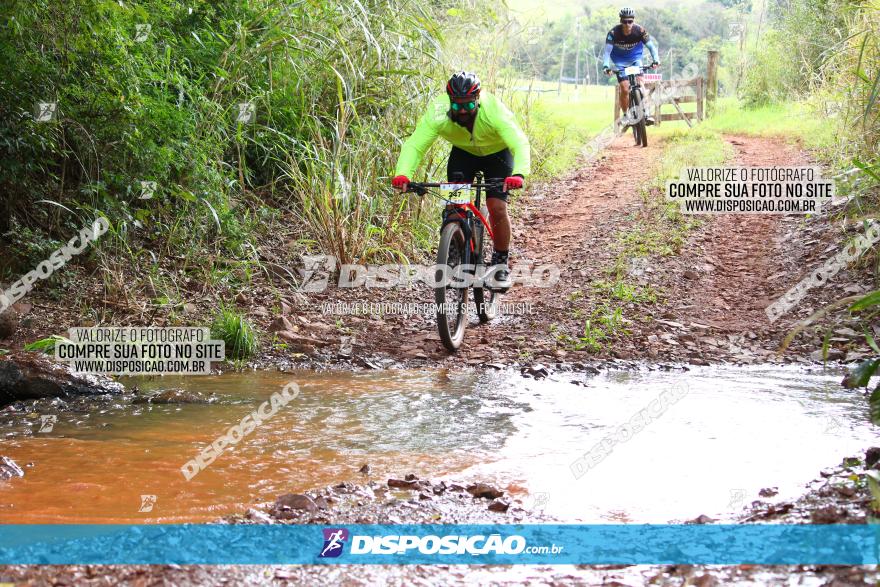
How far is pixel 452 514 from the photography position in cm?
329

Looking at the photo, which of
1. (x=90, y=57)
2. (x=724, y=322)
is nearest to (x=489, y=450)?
(x=724, y=322)

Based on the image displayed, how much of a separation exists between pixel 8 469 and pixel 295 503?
1.46 metres

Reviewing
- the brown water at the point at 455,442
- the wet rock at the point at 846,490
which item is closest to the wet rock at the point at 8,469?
the brown water at the point at 455,442

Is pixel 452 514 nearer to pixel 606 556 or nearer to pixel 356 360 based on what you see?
pixel 606 556

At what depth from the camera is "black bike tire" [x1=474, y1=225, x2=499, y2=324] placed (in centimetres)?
678

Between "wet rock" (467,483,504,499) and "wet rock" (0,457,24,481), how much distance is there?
2048mm

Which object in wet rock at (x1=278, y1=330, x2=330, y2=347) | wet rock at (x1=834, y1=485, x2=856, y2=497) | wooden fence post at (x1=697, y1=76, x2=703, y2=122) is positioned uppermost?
wooden fence post at (x1=697, y1=76, x2=703, y2=122)

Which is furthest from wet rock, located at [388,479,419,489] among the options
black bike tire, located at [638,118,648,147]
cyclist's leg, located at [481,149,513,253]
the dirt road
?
black bike tire, located at [638,118,648,147]

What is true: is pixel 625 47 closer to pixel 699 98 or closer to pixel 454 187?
pixel 699 98

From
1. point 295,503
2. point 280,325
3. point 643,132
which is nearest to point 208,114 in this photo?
point 280,325

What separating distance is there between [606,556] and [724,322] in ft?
15.0

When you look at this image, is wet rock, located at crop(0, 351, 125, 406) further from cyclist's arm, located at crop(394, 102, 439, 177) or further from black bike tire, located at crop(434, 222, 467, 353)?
cyclist's arm, located at crop(394, 102, 439, 177)

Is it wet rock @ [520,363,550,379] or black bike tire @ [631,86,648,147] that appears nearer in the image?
wet rock @ [520,363,550,379]

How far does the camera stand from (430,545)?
300 cm
